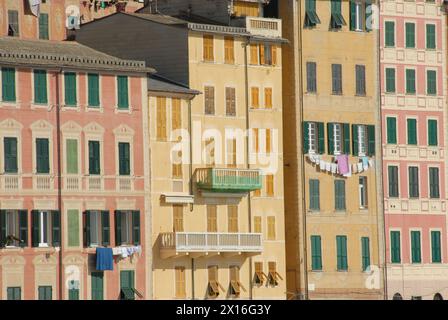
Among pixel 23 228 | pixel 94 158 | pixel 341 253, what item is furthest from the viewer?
pixel 341 253

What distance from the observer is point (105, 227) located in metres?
98.4

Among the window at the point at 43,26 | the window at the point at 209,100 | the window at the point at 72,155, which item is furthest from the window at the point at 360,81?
the window at the point at 72,155

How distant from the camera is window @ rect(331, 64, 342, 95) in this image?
112m

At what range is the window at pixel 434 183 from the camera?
383 feet

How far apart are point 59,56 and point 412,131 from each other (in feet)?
84.9

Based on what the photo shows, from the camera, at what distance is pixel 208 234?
102438 mm

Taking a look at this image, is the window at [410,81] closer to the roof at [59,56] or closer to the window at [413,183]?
the window at [413,183]

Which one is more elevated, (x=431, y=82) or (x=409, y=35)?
(x=409, y=35)

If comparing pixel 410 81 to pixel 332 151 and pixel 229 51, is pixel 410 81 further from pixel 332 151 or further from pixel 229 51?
pixel 229 51

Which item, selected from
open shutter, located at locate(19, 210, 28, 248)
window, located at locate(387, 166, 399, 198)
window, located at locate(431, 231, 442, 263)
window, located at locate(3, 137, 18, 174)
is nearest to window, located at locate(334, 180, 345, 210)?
window, located at locate(387, 166, 399, 198)

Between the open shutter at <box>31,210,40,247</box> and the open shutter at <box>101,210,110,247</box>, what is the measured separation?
371 cm

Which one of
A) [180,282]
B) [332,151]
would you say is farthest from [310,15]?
[180,282]

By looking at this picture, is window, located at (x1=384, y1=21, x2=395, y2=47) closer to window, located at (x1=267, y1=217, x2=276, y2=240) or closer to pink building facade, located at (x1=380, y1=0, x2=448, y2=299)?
pink building facade, located at (x1=380, y1=0, x2=448, y2=299)

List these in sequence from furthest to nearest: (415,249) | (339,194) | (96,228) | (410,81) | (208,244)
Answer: (410,81) → (415,249) → (339,194) → (208,244) → (96,228)
